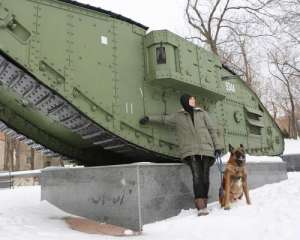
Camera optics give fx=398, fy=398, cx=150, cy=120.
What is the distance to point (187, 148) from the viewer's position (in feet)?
18.6

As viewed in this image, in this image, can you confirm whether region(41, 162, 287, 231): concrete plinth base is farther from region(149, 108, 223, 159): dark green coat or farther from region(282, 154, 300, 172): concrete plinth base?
region(282, 154, 300, 172): concrete plinth base

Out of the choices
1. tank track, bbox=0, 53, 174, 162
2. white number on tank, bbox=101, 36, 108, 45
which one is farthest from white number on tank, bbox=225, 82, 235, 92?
white number on tank, bbox=101, 36, 108, 45

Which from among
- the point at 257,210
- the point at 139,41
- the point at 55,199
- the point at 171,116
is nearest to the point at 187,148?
the point at 171,116

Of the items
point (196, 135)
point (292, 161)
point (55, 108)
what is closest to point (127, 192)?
point (196, 135)

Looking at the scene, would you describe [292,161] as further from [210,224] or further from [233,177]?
[210,224]

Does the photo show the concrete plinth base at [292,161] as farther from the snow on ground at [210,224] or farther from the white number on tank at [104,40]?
the white number on tank at [104,40]

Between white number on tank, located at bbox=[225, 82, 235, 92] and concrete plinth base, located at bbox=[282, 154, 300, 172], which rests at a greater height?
white number on tank, located at bbox=[225, 82, 235, 92]

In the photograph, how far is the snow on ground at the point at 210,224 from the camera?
4316 mm

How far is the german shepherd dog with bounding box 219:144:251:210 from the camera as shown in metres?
5.64

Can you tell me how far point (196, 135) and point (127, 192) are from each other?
4.18ft

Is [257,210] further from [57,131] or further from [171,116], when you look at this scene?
[57,131]

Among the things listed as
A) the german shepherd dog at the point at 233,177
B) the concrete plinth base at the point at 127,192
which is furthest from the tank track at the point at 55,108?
the german shepherd dog at the point at 233,177

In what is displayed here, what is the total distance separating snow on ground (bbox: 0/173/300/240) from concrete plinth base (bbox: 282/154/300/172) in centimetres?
687

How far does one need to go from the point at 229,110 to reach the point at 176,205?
10.6 feet
